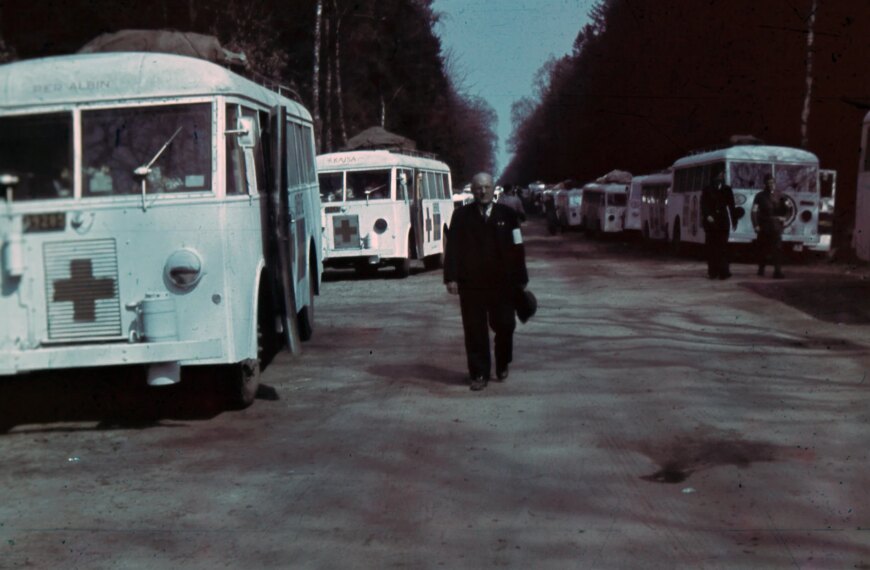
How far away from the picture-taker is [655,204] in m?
43.1

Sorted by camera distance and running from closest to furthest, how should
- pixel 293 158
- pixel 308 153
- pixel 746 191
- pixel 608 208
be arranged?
pixel 293 158 → pixel 308 153 → pixel 746 191 → pixel 608 208

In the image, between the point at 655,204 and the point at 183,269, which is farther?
the point at 655,204

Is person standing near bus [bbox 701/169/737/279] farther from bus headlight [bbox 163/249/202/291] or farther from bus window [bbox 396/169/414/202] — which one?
bus headlight [bbox 163/249/202/291]

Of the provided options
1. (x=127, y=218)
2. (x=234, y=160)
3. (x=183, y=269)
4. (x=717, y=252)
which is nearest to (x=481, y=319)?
(x=234, y=160)

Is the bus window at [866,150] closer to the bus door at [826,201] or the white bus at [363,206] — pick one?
the bus door at [826,201]

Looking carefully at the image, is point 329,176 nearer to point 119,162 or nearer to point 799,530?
point 119,162

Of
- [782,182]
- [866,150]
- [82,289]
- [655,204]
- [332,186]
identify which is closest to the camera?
[82,289]

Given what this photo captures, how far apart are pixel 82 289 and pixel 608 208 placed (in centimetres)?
4551

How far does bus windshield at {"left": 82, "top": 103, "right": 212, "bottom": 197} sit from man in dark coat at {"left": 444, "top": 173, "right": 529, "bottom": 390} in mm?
2426

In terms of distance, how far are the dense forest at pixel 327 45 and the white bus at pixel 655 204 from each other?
37.4ft

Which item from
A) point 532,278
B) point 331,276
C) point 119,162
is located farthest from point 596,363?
point 331,276

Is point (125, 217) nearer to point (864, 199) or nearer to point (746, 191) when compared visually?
point (864, 199)

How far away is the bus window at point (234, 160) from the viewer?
32.8 ft

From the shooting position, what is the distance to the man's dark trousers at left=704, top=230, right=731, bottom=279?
23.1m
